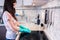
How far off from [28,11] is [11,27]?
1.93m

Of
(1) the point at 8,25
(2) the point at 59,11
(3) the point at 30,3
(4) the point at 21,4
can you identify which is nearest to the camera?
(2) the point at 59,11

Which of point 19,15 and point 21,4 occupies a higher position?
point 21,4

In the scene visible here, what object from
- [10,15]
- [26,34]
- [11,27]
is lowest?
[26,34]

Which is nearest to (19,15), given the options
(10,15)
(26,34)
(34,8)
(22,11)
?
(22,11)

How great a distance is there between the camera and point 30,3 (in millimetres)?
3229

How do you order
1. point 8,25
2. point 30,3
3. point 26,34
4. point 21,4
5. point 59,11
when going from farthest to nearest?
point 21,4 → point 30,3 → point 26,34 → point 8,25 → point 59,11

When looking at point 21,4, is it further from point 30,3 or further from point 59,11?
point 59,11

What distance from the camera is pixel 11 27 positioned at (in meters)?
1.79

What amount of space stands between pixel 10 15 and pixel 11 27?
0.17 meters

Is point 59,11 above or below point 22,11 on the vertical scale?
above

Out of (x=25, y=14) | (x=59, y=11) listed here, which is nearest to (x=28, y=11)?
(x=25, y=14)

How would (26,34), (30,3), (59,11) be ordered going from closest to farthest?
(59,11) → (26,34) → (30,3)

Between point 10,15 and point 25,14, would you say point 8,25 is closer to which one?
point 10,15

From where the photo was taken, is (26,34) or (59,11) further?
(26,34)
